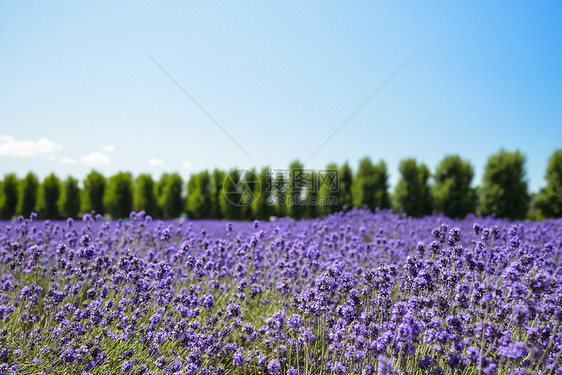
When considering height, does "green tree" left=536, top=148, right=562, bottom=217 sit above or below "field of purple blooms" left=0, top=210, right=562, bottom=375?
above

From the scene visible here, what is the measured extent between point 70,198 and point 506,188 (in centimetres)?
2112

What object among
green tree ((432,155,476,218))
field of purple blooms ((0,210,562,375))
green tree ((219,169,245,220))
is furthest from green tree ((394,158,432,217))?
field of purple blooms ((0,210,562,375))

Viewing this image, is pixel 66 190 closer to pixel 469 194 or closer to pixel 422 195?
pixel 422 195

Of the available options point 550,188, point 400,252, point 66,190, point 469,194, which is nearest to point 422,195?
point 469,194

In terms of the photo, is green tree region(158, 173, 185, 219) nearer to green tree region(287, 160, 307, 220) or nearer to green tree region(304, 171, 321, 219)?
green tree region(287, 160, 307, 220)

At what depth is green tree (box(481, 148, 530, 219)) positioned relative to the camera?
15.0 metres

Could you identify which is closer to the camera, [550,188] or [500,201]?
[500,201]

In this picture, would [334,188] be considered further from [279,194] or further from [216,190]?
[216,190]

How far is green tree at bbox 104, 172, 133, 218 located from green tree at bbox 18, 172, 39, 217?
413 centimetres

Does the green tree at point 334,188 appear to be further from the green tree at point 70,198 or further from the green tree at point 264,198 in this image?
the green tree at point 70,198

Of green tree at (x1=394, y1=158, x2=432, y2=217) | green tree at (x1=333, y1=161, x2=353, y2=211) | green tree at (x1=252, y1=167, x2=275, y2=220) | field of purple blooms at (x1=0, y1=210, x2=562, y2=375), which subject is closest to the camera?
field of purple blooms at (x1=0, y1=210, x2=562, y2=375)

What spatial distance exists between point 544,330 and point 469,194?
48.3ft

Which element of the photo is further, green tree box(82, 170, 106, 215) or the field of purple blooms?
green tree box(82, 170, 106, 215)

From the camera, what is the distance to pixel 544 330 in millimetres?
2242
